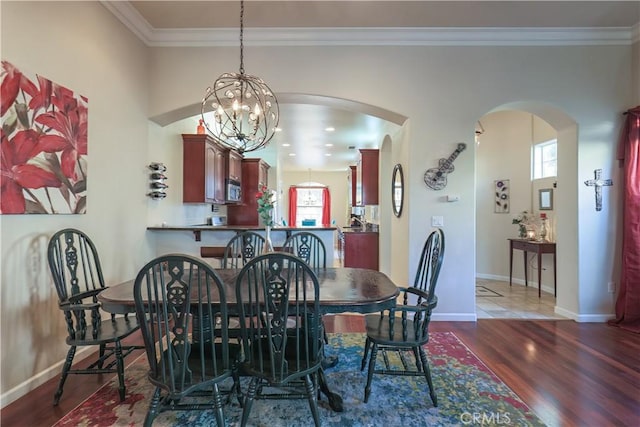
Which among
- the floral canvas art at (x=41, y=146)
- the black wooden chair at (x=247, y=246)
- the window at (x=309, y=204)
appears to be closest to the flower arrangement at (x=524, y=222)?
the black wooden chair at (x=247, y=246)

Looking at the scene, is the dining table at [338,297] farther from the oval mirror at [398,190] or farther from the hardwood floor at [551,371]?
the oval mirror at [398,190]

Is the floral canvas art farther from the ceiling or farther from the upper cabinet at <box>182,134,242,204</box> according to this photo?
the upper cabinet at <box>182,134,242,204</box>

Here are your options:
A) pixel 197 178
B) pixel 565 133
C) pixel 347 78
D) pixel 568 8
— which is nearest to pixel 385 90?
pixel 347 78

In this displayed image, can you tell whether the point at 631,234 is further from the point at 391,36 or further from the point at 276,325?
the point at 276,325

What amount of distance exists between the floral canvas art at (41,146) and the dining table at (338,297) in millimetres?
880

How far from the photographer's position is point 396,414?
1984 mm

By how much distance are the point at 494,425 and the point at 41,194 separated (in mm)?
3353

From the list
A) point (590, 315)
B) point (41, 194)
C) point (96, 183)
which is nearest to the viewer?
point (41, 194)

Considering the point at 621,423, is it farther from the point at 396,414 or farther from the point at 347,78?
the point at 347,78

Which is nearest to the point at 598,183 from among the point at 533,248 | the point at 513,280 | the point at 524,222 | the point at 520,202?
the point at 533,248

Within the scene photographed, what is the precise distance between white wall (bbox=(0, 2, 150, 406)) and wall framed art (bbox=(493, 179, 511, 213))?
18.6 ft

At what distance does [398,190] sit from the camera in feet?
14.3

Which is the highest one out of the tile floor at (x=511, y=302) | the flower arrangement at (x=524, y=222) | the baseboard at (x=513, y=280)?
the flower arrangement at (x=524, y=222)

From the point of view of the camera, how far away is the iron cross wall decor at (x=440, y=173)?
365 centimetres
